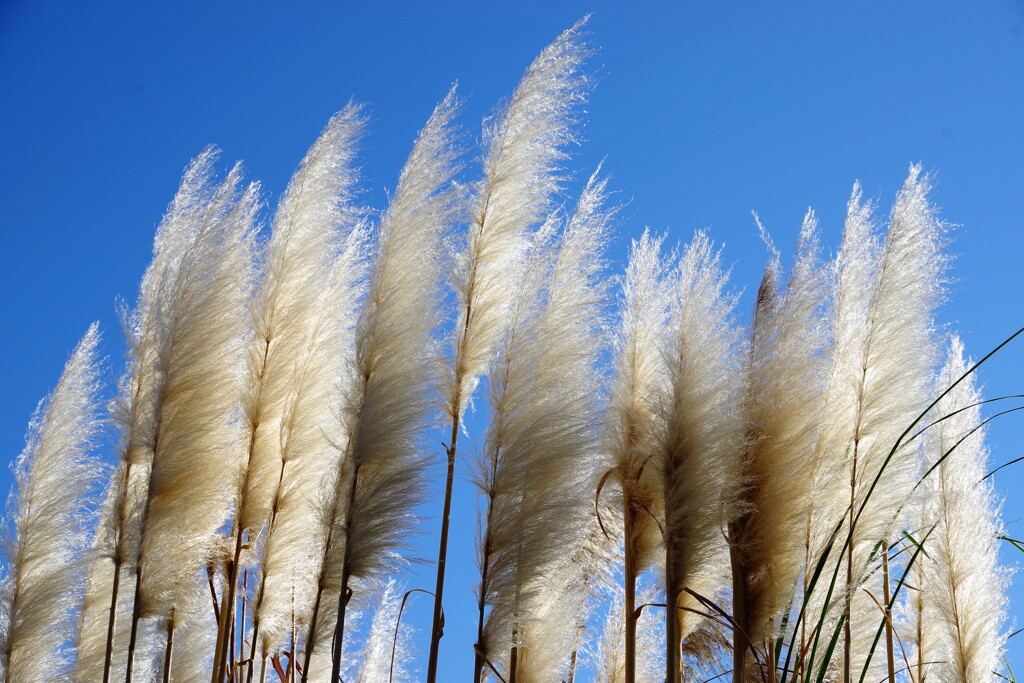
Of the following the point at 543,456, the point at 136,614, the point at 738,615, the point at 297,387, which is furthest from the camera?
the point at 297,387

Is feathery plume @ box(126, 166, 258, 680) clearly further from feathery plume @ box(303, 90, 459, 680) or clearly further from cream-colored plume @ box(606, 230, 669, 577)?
cream-colored plume @ box(606, 230, 669, 577)

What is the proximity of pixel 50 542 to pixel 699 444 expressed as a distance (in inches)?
104

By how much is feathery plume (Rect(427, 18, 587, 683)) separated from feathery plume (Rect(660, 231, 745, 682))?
67 centimetres

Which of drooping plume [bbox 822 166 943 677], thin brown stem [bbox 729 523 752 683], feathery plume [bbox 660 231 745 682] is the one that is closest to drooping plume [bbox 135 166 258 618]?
feathery plume [bbox 660 231 745 682]

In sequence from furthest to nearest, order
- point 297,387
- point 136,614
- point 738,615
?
point 297,387 < point 136,614 < point 738,615

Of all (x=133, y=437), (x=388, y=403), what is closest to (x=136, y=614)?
(x=133, y=437)

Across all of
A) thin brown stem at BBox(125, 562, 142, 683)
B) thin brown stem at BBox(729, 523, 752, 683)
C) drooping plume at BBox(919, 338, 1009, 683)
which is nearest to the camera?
thin brown stem at BBox(729, 523, 752, 683)

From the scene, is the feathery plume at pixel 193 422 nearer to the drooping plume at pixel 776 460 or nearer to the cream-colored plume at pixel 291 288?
the cream-colored plume at pixel 291 288

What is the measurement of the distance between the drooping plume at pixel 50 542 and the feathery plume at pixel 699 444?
7.86 ft

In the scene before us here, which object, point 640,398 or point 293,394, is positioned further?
point 293,394

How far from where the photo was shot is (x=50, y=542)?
4.21 m

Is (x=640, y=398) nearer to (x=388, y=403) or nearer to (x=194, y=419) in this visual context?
(x=388, y=403)

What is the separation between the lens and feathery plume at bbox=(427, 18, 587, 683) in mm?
3643

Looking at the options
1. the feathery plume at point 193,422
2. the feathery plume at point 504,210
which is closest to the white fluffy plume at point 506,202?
the feathery plume at point 504,210
